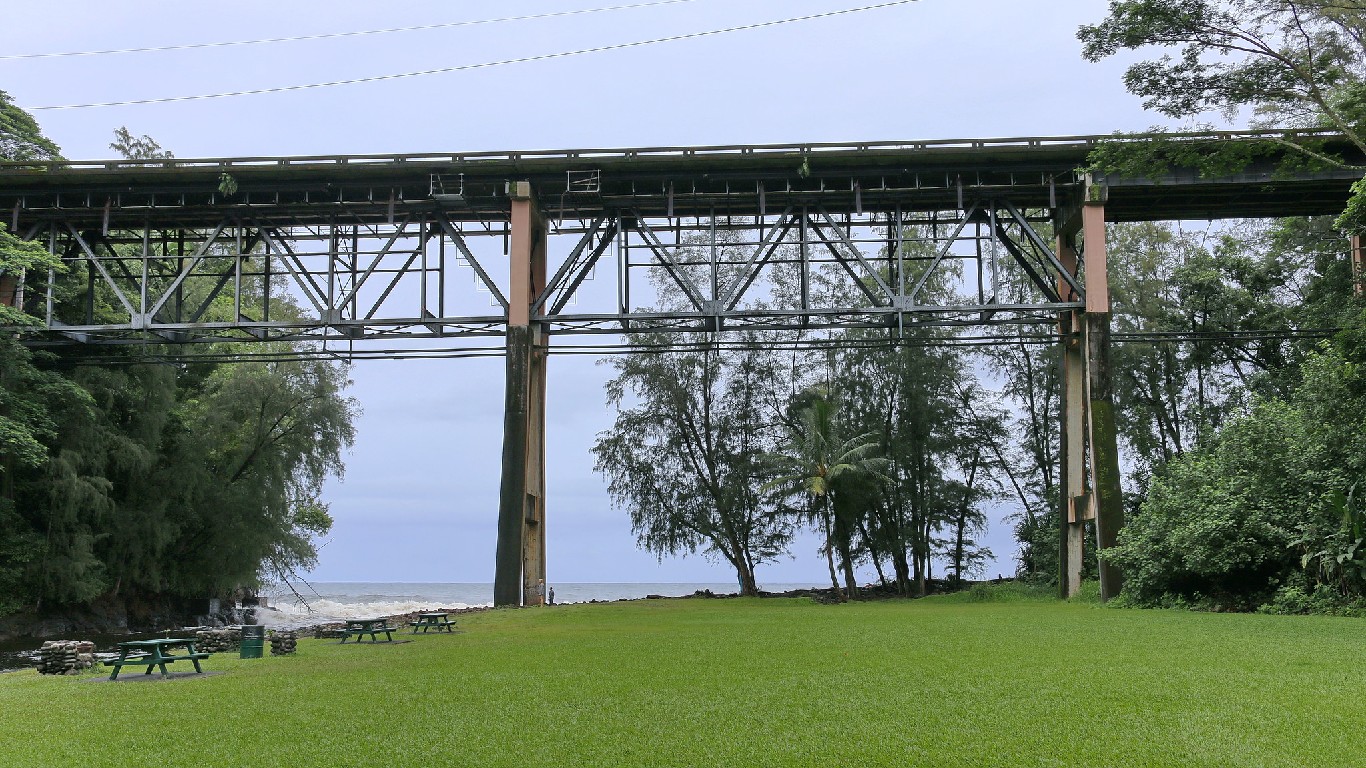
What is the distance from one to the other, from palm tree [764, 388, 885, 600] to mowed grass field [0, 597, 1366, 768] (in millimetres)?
19817

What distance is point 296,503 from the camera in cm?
3709

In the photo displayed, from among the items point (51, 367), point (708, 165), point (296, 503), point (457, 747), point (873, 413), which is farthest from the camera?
point (873, 413)

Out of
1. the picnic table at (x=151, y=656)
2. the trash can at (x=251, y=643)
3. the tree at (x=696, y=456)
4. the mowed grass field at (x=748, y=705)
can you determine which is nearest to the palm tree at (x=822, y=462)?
the tree at (x=696, y=456)

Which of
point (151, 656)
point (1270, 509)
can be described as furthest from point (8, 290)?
point (1270, 509)

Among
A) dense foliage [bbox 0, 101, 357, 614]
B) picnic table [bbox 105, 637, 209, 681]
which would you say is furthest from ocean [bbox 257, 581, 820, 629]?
picnic table [bbox 105, 637, 209, 681]

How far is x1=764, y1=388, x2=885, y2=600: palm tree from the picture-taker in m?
36.8

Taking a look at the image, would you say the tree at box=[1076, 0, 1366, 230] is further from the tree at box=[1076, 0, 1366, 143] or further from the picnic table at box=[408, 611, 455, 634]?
the picnic table at box=[408, 611, 455, 634]

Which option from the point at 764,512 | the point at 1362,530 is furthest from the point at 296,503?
the point at 1362,530

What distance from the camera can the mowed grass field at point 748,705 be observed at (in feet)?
25.8

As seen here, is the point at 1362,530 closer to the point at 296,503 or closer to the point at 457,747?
the point at 457,747

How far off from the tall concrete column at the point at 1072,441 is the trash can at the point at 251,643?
20.1 m

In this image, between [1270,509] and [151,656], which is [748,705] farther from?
[1270,509]

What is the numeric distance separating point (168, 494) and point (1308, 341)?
34.4 m

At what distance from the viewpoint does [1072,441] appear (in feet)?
94.5
